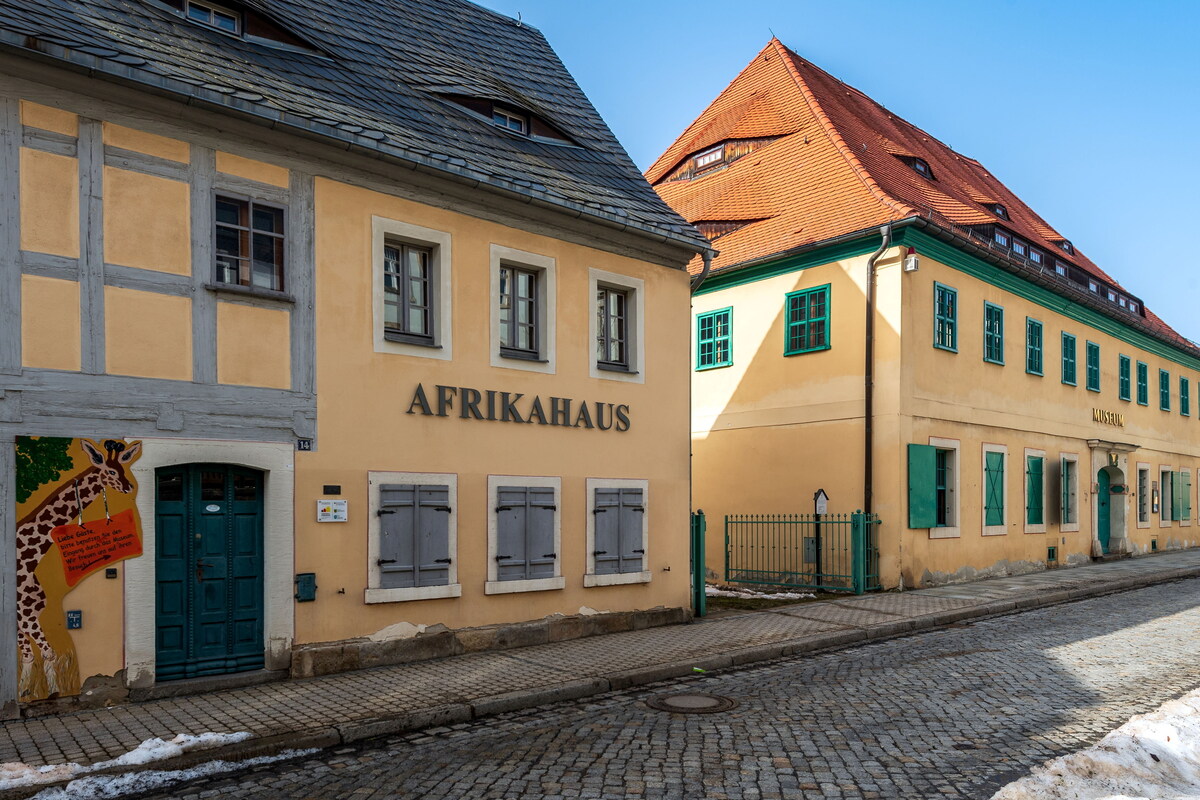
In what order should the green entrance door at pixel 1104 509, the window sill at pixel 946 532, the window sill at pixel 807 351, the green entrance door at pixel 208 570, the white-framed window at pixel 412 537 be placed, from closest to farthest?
1. the green entrance door at pixel 208 570
2. the white-framed window at pixel 412 537
3. the window sill at pixel 946 532
4. the window sill at pixel 807 351
5. the green entrance door at pixel 1104 509

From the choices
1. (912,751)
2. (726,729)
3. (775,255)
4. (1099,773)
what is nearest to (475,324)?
(726,729)

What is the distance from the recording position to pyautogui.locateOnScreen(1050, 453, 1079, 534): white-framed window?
2270cm

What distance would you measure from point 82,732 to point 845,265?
15.3m

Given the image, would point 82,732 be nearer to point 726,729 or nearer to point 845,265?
point 726,729

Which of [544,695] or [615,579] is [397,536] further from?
[615,579]

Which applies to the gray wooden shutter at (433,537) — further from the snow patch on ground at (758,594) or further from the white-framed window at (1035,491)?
the white-framed window at (1035,491)

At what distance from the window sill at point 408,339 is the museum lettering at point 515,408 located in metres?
0.47

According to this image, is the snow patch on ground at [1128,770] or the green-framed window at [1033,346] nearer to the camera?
the snow patch on ground at [1128,770]

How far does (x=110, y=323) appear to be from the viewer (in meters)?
8.52

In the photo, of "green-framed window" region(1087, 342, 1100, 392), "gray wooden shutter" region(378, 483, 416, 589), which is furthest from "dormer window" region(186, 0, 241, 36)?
"green-framed window" region(1087, 342, 1100, 392)

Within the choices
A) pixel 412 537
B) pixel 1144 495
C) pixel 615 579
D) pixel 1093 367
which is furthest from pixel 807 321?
pixel 1144 495

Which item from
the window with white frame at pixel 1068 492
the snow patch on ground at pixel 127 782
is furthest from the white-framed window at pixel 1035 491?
the snow patch on ground at pixel 127 782

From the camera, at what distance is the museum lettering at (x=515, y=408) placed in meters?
10.9

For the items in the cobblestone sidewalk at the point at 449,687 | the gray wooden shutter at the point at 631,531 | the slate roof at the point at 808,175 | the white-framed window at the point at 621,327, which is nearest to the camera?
the cobblestone sidewalk at the point at 449,687
